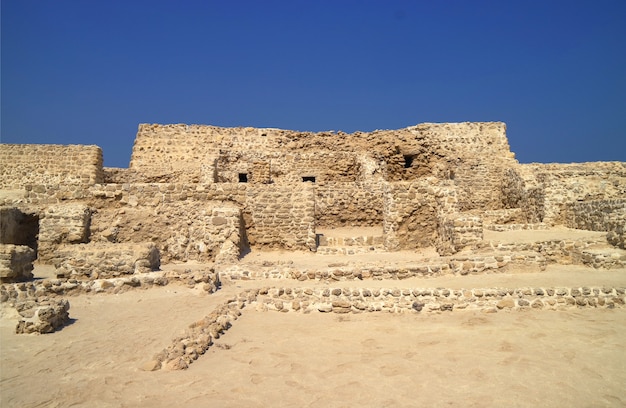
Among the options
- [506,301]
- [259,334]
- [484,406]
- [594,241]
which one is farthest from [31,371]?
[594,241]

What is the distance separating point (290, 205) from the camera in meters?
12.8

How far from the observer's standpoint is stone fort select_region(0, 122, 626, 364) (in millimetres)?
9203

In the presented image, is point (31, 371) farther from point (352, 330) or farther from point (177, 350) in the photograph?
point (352, 330)

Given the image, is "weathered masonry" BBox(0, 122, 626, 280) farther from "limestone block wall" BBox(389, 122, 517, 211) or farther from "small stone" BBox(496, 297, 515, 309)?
"small stone" BBox(496, 297, 515, 309)

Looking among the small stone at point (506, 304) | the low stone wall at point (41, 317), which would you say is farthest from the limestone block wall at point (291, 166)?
the low stone wall at point (41, 317)

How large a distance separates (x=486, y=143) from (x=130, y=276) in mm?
18965

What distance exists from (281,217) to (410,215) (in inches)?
154

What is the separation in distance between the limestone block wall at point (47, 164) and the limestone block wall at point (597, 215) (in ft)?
59.4

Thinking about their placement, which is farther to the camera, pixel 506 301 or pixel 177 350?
pixel 506 301

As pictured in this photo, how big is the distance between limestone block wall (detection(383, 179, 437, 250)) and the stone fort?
0.11ft

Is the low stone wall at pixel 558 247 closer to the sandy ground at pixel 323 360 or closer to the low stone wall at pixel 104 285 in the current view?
the sandy ground at pixel 323 360

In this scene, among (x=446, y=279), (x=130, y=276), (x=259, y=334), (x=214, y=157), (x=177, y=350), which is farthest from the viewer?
(x=214, y=157)

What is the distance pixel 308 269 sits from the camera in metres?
9.38

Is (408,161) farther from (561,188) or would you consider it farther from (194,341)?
(194,341)
